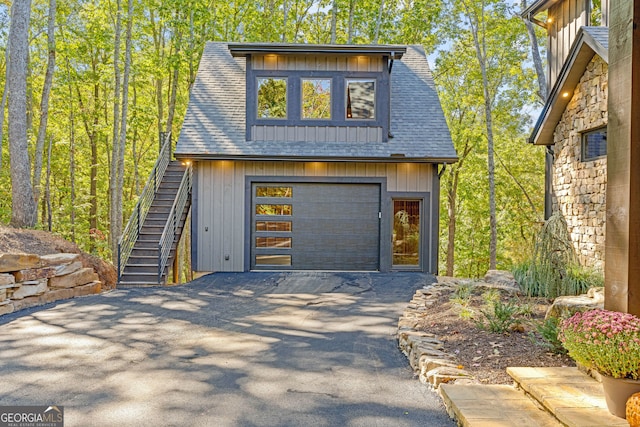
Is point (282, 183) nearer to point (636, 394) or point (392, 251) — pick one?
point (392, 251)

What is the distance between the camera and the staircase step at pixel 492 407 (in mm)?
2738

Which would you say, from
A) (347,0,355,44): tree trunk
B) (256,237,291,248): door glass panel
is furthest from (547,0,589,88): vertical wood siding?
(256,237,291,248): door glass panel

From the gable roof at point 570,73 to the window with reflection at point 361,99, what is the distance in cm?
360

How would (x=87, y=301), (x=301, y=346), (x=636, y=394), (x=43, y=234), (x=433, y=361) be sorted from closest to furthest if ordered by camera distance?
(x=636, y=394) < (x=433, y=361) < (x=301, y=346) < (x=87, y=301) < (x=43, y=234)

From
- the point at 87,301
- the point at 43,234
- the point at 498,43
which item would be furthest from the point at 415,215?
the point at 498,43

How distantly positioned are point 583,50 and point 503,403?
7.01 m

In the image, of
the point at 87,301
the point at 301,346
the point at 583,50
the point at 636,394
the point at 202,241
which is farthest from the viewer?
the point at 202,241

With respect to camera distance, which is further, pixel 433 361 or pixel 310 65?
pixel 310 65

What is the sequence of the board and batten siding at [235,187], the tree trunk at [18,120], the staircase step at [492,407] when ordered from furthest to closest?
the board and batten siding at [235,187]
the tree trunk at [18,120]
the staircase step at [492,407]

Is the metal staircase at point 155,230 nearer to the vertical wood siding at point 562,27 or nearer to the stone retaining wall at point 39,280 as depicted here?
the stone retaining wall at point 39,280

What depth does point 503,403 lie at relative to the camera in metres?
3.02

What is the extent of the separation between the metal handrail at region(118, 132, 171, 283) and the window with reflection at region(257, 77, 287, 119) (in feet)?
9.39

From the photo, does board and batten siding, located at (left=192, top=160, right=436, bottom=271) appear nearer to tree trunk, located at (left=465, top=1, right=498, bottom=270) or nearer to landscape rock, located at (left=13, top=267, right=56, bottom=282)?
landscape rock, located at (left=13, top=267, right=56, bottom=282)

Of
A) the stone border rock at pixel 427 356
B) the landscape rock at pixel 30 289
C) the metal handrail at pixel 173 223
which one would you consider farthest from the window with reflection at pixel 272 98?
the stone border rock at pixel 427 356
